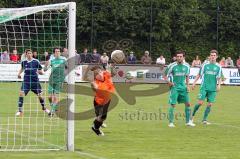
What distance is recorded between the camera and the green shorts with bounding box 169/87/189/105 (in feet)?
60.1

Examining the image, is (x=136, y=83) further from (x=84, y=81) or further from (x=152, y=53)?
(x=152, y=53)

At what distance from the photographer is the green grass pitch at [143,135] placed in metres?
12.7

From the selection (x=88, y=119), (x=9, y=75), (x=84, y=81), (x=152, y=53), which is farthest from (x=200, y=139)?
(x=152, y=53)

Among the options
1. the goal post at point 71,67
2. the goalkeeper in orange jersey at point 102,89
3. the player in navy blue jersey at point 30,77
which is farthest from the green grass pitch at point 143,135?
the goalkeeper in orange jersey at point 102,89

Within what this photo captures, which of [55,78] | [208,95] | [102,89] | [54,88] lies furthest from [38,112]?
[208,95]

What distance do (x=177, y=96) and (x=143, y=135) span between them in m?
2.91

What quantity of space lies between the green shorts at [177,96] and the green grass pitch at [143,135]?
71cm

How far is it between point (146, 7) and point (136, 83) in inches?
461

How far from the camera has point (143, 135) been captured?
1589 centimetres

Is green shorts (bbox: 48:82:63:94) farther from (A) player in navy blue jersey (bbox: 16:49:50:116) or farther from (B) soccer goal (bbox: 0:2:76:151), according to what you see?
(A) player in navy blue jersey (bbox: 16:49:50:116)

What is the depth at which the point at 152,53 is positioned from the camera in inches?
1829

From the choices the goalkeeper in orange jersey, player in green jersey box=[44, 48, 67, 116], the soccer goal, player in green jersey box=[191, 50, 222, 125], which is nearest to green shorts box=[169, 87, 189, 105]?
player in green jersey box=[191, 50, 222, 125]

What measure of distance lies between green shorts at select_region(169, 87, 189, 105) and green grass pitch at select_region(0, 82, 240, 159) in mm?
709

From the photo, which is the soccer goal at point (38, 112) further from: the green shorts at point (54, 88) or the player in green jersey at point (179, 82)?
the player in green jersey at point (179, 82)
